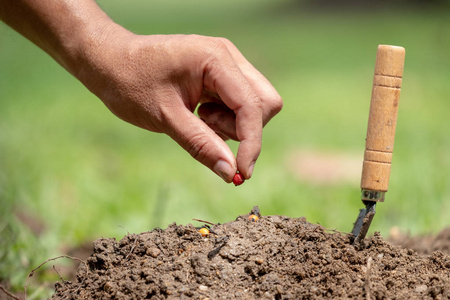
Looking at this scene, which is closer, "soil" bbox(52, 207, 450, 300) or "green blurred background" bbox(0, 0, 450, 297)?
"soil" bbox(52, 207, 450, 300)

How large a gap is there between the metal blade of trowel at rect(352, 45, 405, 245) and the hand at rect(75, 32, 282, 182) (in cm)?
43

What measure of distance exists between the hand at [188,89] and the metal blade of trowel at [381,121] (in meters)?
0.43

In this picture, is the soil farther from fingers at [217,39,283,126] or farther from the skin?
fingers at [217,39,283,126]

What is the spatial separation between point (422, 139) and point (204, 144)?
4.63 metres

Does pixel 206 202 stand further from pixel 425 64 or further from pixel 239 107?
pixel 425 64

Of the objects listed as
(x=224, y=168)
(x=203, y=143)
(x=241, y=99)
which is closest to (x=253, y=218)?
(x=224, y=168)

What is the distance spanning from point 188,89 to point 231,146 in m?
4.51

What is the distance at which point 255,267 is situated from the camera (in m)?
2.04

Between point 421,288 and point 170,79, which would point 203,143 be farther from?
point 421,288

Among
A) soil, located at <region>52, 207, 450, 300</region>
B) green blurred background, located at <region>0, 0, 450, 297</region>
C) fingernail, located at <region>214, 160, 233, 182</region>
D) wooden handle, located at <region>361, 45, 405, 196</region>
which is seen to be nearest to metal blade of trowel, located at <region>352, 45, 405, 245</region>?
→ wooden handle, located at <region>361, 45, 405, 196</region>

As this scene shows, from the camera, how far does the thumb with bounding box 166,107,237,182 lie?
2252 mm

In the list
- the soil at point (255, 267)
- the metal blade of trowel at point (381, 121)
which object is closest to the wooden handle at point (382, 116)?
the metal blade of trowel at point (381, 121)

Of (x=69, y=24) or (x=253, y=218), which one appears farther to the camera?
(x=69, y=24)

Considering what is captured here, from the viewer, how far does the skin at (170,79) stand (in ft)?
7.41
